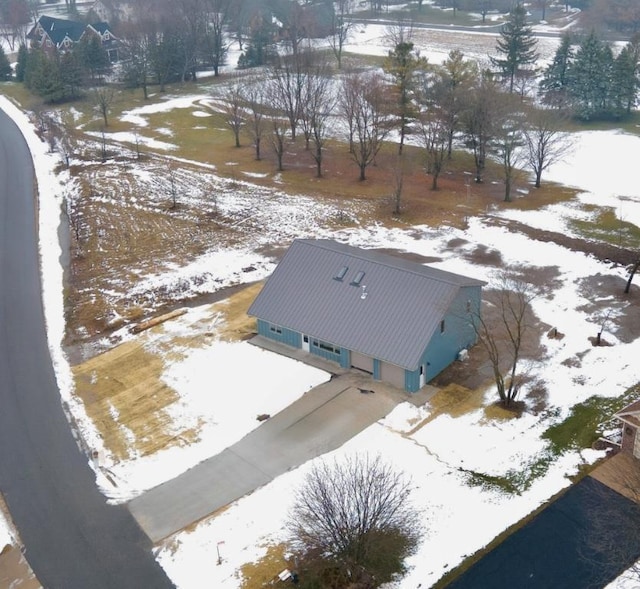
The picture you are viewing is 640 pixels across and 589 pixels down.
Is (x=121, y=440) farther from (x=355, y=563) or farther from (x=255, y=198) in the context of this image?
(x=255, y=198)

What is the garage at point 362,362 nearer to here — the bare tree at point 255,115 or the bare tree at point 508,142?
the bare tree at point 508,142

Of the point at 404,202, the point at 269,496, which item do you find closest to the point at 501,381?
the point at 269,496

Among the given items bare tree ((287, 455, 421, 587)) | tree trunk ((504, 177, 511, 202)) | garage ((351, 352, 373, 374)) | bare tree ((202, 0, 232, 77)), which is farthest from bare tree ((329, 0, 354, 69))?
bare tree ((287, 455, 421, 587))

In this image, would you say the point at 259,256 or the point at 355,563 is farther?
the point at 259,256

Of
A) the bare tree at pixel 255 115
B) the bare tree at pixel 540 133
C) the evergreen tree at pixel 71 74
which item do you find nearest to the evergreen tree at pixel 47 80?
the evergreen tree at pixel 71 74

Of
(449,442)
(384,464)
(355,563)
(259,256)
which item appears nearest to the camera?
(355,563)

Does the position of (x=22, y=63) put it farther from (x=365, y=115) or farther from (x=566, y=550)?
(x=566, y=550)
